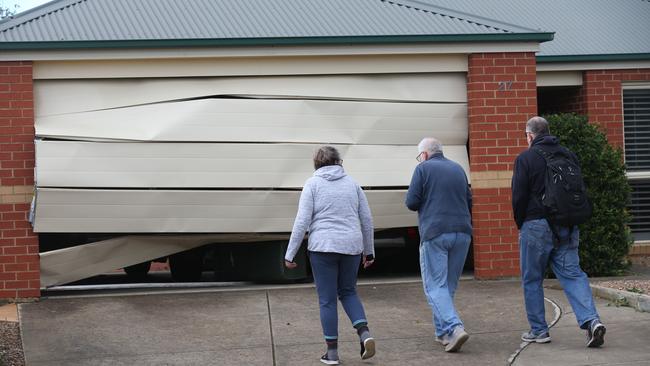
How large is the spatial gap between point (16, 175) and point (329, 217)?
4.49 m

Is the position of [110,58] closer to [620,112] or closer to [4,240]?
[4,240]

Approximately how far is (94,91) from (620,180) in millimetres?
6092

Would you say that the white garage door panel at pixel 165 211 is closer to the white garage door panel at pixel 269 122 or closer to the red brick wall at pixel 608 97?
the white garage door panel at pixel 269 122

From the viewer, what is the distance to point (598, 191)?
36.8ft

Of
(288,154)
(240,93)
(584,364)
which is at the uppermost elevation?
(240,93)

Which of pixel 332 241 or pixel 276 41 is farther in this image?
pixel 276 41

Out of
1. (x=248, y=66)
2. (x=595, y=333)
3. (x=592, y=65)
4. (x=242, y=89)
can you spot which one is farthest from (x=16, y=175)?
(x=592, y=65)

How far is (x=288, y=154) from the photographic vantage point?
1073 centimetres

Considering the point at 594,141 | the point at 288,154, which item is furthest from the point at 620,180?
the point at 288,154

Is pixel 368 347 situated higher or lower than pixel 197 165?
lower

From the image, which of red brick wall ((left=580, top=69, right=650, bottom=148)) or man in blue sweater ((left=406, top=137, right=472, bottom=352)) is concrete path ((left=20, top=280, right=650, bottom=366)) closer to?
man in blue sweater ((left=406, top=137, right=472, bottom=352))

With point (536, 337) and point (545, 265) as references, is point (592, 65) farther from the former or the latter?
point (536, 337)

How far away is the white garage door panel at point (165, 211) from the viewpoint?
10219 millimetres

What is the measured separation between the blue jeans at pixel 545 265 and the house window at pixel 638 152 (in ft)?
20.4
